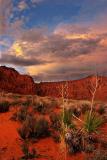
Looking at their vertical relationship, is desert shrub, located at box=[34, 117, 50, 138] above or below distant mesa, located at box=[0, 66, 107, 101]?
below

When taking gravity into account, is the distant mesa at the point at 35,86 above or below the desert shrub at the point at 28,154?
above

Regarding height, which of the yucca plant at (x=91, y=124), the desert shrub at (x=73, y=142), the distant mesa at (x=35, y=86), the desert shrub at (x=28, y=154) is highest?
the distant mesa at (x=35, y=86)

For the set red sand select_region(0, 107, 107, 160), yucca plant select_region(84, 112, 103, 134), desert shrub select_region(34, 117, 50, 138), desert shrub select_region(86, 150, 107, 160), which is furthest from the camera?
desert shrub select_region(34, 117, 50, 138)

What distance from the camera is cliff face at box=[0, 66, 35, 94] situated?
7612 centimetres

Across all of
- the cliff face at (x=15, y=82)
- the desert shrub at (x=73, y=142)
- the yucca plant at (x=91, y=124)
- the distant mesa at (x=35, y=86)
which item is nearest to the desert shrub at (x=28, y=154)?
the desert shrub at (x=73, y=142)

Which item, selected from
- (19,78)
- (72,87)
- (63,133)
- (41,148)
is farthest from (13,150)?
(72,87)

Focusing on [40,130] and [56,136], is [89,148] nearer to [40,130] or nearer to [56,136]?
[56,136]

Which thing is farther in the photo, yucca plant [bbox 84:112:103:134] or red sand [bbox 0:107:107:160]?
yucca plant [bbox 84:112:103:134]

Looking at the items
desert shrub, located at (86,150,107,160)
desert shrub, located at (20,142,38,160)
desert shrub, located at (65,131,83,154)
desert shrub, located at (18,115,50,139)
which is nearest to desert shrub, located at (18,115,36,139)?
desert shrub, located at (18,115,50,139)

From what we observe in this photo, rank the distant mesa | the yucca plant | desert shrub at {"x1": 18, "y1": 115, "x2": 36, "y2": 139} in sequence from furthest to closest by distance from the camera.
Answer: the distant mesa < desert shrub at {"x1": 18, "y1": 115, "x2": 36, "y2": 139} < the yucca plant

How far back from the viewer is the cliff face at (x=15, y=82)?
76.1 meters

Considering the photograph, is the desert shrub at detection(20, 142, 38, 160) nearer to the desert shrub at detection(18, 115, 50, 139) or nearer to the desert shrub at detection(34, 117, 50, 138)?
the desert shrub at detection(18, 115, 50, 139)

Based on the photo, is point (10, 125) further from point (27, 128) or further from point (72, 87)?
point (72, 87)

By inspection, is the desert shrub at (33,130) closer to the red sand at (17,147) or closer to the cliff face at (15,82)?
the red sand at (17,147)
